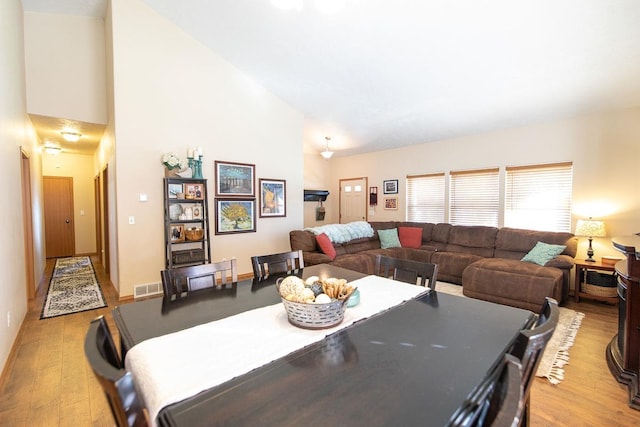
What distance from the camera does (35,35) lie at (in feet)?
13.4

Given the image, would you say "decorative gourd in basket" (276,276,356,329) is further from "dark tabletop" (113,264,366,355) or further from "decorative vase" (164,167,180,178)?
"decorative vase" (164,167,180,178)

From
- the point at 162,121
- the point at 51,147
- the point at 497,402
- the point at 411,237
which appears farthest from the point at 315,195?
the point at 497,402

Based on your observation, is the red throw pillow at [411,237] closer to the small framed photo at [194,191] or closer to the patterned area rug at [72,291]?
the small framed photo at [194,191]

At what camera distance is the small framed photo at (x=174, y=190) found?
4.41 m

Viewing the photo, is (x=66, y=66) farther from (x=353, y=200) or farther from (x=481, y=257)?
(x=481, y=257)

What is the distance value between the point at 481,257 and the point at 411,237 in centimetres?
131

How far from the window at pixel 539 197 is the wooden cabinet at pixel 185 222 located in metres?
4.99

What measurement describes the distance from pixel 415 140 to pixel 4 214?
6062 millimetres

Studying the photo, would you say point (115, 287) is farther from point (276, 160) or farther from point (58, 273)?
point (276, 160)

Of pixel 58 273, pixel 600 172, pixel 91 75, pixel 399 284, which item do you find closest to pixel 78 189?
pixel 58 273

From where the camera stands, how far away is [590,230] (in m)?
3.99

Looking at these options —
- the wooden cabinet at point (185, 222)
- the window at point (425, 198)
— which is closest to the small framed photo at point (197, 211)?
the wooden cabinet at point (185, 222)

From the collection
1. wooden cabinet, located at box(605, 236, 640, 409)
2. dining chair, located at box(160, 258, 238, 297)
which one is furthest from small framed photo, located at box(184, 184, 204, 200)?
wooden cabinet, located at box(605, 236, 640, 409)

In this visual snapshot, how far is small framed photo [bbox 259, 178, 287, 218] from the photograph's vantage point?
551cm
